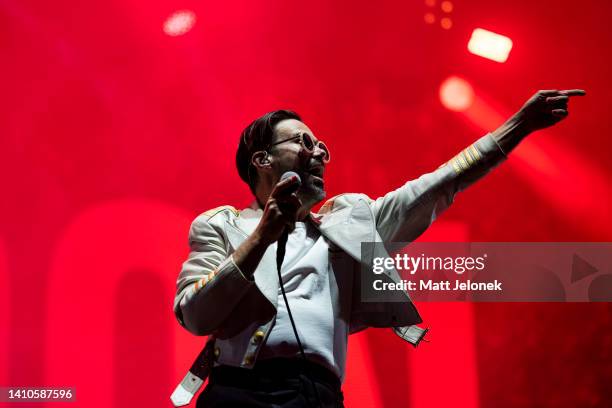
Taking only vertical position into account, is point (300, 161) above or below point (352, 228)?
above

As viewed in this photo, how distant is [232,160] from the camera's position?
9.62 ft

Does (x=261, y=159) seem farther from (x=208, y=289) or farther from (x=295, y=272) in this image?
(x=208, y=289)

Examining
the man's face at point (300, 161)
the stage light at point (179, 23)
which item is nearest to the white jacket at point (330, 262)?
the man's face at point (300, 161)

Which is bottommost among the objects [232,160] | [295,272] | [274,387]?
[274,387]

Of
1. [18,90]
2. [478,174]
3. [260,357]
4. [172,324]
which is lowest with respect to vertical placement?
[260,357]

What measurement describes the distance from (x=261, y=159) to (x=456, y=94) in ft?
3.50

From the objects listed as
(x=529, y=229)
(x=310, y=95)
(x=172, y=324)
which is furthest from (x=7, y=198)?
(x=529, y=229)

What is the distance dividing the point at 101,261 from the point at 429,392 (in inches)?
A: 45.0

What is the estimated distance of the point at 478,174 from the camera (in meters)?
1.98

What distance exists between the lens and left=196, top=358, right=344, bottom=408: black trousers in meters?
1.89

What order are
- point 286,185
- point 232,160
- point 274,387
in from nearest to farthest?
point 286,185 → point 274,387 → point 232,160

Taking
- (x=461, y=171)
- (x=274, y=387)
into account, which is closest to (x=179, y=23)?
(x=461, y=171)

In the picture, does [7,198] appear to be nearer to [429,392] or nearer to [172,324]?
[172,324]

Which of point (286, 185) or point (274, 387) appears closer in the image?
point (286, 185)
